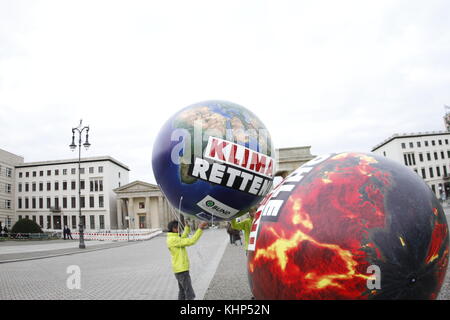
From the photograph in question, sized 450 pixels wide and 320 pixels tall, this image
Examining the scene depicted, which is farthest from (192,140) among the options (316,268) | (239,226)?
(316,268)

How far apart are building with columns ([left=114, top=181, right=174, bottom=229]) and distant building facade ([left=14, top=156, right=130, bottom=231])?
3582 millimetres

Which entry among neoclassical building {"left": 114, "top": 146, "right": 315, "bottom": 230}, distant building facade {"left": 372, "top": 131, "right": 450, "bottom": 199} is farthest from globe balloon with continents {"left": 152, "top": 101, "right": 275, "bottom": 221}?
distant building facade {"left": 372, "top": 131, "right": 450, "bottom": 199}

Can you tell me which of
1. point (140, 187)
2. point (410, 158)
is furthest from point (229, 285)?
point (410, 158)

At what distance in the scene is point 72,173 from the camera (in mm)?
74312

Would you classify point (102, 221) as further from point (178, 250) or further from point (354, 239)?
point (354, 239)

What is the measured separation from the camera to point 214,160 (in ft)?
13.8

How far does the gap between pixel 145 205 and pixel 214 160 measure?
7180cm

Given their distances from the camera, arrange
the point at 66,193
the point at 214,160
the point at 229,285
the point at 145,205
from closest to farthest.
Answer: the point at 214,160, the point at 229,285, the point at 145,205, the point at 66,193

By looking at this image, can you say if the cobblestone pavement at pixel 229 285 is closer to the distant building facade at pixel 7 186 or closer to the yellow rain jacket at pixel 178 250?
the yellow rain jacket at pixel 178 250

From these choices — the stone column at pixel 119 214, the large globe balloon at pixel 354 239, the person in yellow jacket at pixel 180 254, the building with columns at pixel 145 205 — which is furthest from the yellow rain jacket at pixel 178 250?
the stone column at pixel 119 214

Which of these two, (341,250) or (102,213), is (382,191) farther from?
(102,213)
